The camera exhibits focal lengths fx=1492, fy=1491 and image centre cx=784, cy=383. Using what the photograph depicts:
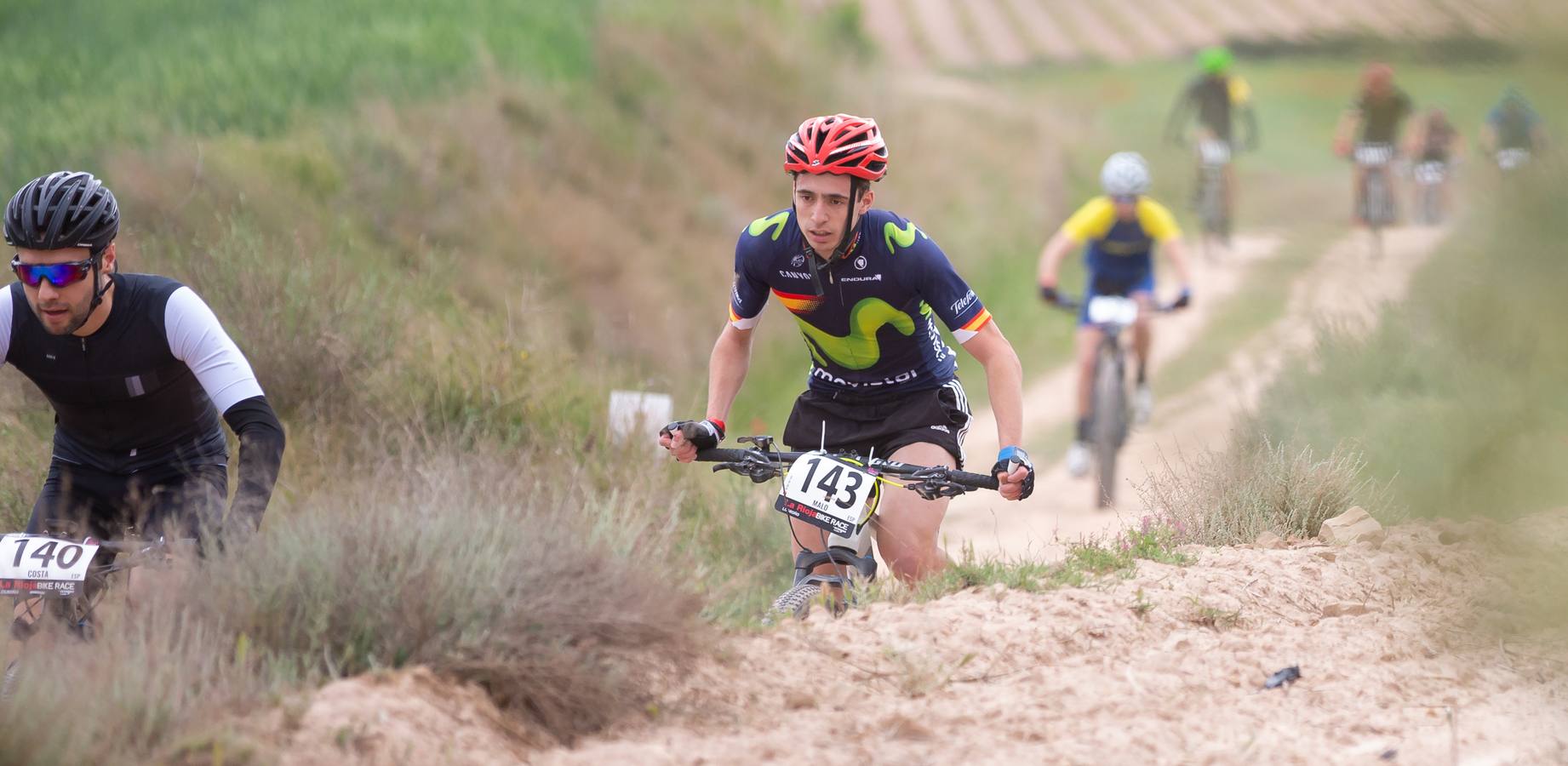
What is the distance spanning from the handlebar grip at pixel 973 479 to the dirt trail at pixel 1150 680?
1.65ft

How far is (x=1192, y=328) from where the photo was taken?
57.7ft

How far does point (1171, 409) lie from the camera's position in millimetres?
14039

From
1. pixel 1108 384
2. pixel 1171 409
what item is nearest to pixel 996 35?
pixel 1171 409

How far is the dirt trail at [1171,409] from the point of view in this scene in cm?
1015

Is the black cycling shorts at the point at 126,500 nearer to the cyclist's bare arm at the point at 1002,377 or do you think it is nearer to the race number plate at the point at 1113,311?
the cyclist's bare arm at the point at 1002,377

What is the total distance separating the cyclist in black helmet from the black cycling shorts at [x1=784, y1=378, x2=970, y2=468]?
82.5 inches

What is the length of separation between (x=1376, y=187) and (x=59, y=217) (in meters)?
18.3

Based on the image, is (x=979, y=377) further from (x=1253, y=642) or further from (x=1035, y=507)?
(x=1253, y=642)

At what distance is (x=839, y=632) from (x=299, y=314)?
444 centimetres

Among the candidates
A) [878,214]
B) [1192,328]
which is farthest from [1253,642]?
[1192,328]

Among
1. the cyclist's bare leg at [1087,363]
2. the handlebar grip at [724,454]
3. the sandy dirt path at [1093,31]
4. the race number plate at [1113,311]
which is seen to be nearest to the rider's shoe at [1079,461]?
the cyclist's bare leg at [1087,363]

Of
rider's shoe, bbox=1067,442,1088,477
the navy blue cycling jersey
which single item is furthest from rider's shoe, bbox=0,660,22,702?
rider's shoe, bbox=1067,442,1088,477

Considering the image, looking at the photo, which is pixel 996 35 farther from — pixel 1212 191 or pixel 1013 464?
pixel 1013 464

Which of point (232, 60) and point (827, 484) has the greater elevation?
point (232, 60)
